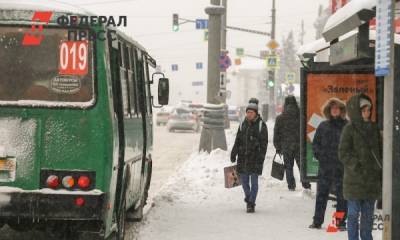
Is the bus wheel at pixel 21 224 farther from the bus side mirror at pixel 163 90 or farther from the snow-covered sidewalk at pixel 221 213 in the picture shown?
the bus side mirror at pixel 163 90

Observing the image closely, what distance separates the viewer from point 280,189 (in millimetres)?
14727

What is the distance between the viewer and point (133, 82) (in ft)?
30.9

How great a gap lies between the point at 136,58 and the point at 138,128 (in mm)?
1023

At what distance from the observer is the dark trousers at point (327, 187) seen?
10.0 m

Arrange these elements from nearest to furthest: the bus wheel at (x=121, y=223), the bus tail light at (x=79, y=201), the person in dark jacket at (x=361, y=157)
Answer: the bus tail light at (x=79, y=201) → the person in dark jacket at (x=361, y=157) → the bus wheel at (x=121, y=223)

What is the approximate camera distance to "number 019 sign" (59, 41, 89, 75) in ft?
23.4

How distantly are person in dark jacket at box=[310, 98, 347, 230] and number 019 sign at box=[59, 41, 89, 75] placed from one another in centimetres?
394

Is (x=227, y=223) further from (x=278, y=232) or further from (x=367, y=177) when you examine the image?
(x=367, y=177)

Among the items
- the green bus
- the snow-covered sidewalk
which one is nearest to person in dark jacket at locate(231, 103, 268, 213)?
the snow-covered sidewalk

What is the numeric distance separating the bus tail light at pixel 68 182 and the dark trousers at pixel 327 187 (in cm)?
411

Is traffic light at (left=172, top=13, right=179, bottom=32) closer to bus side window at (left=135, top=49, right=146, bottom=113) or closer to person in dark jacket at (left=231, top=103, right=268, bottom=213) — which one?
person in dark jacket at (left=231, top=103, right=268, bottom=213)

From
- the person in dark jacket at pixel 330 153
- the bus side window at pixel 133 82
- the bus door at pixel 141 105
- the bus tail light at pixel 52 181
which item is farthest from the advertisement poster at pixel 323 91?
the bus tail light at pixel 52 181

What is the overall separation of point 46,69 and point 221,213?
5103 millimetres

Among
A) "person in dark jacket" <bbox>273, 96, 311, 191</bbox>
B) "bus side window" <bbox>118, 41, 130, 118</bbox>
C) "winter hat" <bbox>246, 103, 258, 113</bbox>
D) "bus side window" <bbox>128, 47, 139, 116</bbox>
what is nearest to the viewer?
"bus side window" <bbox>118, 41, 130, 118</bbox>
